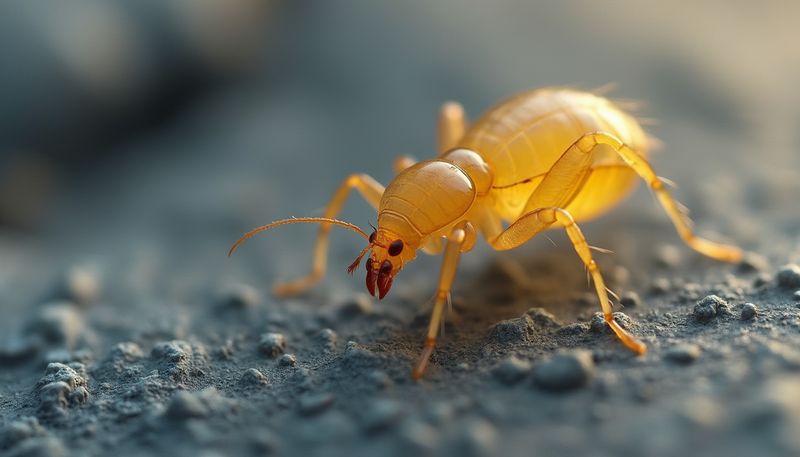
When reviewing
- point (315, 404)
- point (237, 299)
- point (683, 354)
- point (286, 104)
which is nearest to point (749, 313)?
point (683, 354)

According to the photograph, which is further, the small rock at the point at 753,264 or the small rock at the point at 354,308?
the small rock at the point at 354,308

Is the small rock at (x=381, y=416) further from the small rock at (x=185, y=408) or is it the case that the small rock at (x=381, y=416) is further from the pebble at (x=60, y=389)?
the pebble at (x=60, y=389)

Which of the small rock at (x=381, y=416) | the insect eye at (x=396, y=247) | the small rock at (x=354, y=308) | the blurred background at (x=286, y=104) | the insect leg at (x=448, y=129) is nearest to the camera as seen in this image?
the small rock at (x=381, y=416)

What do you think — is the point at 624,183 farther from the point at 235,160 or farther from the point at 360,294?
the point at 235,160

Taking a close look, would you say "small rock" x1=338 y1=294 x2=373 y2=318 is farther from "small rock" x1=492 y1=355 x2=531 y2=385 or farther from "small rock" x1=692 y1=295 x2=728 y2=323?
"small rock" x1=692 y1=295 x2=728 y2=323

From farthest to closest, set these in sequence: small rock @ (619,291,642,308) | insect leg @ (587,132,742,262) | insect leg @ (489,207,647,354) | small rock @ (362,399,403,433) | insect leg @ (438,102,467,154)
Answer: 1. insect leg @ (438,102,467,154)
2. insect leg @ (587,132,742,262)
3. small rock @ (619,291,642,308)
4. insect leg @ (489,207,647,354)
5. small rock @ (362,399,403,433)

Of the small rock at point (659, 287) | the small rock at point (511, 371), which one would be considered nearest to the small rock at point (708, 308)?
the small rock at point (659, 287)

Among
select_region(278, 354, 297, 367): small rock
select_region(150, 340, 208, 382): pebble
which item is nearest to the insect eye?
select_region(278, 354, 297, 367): small rock

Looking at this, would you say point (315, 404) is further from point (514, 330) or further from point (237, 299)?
point (237, 299)
